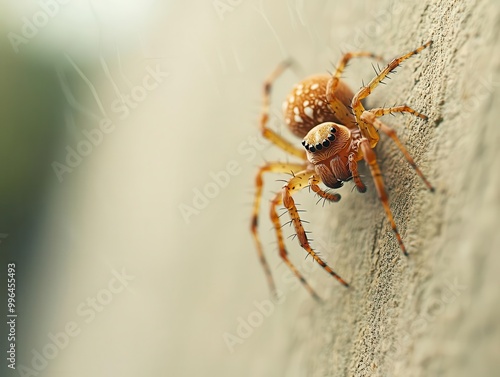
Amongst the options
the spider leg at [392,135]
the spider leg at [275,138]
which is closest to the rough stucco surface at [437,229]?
the spider leg at [392,135]

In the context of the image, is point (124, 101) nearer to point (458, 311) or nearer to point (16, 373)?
point (16, 373)

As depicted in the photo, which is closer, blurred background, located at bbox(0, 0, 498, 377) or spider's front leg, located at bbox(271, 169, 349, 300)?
spider's front leg, located at bbox(271, 169, 349, 300)

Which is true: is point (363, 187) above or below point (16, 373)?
above

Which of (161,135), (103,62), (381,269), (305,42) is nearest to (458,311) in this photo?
(381,269)

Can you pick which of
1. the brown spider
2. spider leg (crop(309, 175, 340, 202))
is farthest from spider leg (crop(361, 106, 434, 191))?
spider leg (crop(309, 175, 340, 202))

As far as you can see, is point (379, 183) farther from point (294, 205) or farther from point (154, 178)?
point (154, 178)

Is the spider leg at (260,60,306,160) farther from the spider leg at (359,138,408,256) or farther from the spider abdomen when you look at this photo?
the spider leg at (359,138,408,256)

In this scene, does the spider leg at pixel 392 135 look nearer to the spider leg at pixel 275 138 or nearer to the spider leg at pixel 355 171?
the spider leg at pixel 355 171
